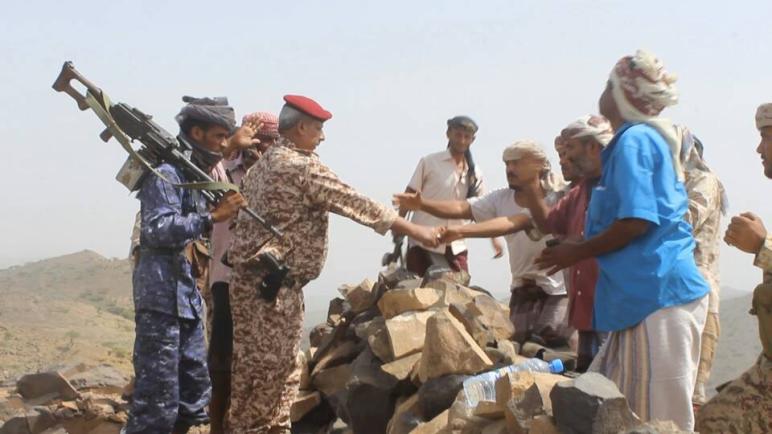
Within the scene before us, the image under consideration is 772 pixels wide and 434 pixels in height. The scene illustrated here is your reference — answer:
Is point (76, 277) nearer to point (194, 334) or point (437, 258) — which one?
point (437, 258)

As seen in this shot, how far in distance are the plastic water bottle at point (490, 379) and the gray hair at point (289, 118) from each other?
1.67 metres

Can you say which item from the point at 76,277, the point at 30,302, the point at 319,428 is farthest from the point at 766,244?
the point at 76,277

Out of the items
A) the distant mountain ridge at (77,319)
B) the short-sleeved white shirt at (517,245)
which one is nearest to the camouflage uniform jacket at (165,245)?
the short-sleeved white shirt at (517,245)

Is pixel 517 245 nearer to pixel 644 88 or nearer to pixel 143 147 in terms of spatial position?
pixel 143 147

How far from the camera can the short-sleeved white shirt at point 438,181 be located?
8.02m

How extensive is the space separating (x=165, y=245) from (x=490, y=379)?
186cm

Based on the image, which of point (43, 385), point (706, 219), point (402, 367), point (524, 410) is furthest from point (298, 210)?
point (43, 385)

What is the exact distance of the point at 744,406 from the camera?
352cm

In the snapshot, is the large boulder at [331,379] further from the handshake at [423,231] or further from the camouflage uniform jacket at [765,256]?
the camouflage uniform jacket at [765,256]

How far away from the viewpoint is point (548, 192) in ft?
19.1

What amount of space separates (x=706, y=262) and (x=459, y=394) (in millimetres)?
1996

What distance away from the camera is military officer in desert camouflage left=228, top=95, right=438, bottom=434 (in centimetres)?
481

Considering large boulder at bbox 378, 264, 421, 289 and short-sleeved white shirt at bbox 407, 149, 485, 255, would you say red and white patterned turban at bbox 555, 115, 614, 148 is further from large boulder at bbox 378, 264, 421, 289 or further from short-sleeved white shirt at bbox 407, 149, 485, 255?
short-sleeved white shirt at bbox 407, 149, 485, 255

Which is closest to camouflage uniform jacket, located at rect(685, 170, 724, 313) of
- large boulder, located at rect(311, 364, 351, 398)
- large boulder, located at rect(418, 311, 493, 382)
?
large boulder, located at rect(418, 311, 493, 382)
